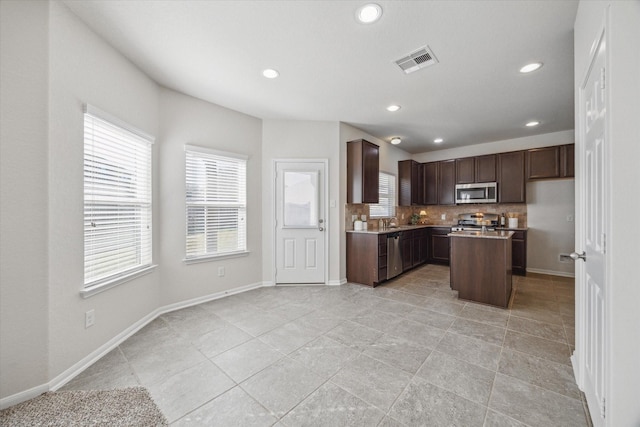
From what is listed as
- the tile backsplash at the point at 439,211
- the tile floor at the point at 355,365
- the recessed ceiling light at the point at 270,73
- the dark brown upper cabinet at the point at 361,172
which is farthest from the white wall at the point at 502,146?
the recessed ceiling light at the point at 270,73

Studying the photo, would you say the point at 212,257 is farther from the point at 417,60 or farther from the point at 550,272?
the point at 550,272

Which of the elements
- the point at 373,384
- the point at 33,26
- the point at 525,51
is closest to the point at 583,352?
the point at 373,384

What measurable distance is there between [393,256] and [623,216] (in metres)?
3.56

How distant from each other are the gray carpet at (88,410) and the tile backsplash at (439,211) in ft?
11.1

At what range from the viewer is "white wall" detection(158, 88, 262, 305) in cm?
312

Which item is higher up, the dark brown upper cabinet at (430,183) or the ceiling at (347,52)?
the ceiling at (347,52)

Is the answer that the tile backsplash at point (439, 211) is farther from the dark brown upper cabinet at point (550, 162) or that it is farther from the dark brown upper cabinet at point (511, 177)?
the dark brown upper cabinet at point (550, 162)

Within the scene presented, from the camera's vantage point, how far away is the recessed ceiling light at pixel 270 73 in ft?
8.84

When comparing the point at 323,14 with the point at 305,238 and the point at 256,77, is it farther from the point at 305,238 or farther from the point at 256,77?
the point at 305,238

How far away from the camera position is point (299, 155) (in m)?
4.18

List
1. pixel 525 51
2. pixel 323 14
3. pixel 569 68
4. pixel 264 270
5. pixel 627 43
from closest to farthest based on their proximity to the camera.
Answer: pixel 627 43 < pixel 323 14 < pixel 525 51 < pixel 569 68 < pixel 264 270

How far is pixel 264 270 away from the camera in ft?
13.7

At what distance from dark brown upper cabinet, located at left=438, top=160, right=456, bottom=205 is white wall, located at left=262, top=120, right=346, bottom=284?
3.15 m

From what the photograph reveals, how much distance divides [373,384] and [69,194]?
276 centimetres
